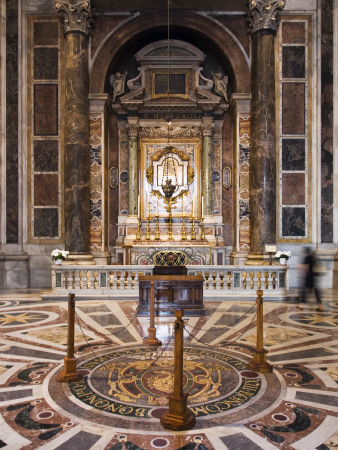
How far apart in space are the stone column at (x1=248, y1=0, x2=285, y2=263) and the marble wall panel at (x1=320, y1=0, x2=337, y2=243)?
1.92 m

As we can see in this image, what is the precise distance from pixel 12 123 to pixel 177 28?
258 inches

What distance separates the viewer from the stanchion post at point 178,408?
3.20m

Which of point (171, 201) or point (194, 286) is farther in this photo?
point (171, 201)

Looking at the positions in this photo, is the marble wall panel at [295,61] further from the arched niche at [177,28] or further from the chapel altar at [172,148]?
the chapel altar at [172,148]

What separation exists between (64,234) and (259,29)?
8884 millimetres

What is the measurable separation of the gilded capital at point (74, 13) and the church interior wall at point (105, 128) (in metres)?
1.13

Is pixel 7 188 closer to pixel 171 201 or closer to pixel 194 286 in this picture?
pixel 171 201

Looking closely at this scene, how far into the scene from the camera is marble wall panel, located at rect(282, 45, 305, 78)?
41.2ft

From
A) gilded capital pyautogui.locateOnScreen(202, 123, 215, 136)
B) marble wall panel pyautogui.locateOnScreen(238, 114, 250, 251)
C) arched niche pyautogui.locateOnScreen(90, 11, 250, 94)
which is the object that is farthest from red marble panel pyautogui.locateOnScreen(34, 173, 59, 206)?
marble wall panel pyautogui.locateOnScreen(238, 114, 250, 251)

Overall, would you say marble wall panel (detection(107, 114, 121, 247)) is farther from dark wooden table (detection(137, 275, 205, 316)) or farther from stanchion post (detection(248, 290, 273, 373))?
stanchion post (detection(248, 290, 273, 373))

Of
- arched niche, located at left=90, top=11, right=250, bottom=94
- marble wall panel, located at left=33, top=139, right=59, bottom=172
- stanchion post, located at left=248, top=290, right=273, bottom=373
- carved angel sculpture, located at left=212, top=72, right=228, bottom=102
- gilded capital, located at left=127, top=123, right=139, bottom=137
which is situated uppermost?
arched niche, located at left=90, top=11, right=250, bottom=94

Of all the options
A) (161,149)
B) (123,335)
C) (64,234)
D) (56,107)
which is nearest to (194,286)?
(123,335)

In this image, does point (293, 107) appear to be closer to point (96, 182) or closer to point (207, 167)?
point (207, 167)

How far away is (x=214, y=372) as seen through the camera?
175 inches
